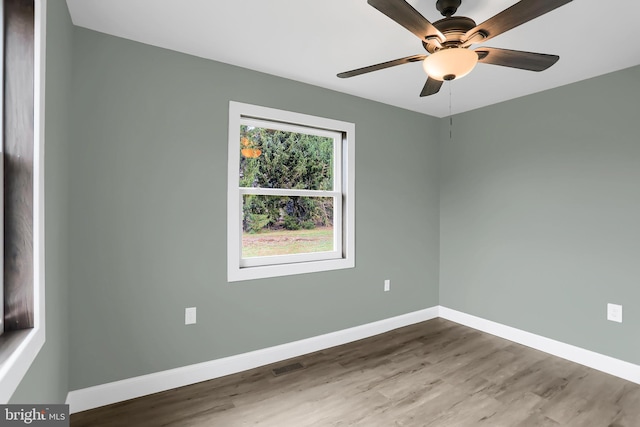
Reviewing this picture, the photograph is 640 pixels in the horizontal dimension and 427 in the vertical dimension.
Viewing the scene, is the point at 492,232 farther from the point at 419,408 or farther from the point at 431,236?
the point at 419,408

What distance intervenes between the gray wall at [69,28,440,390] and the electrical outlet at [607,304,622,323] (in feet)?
7.57

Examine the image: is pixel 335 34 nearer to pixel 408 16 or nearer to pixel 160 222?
pixel 408 16

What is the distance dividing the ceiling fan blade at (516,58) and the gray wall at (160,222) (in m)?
1.64

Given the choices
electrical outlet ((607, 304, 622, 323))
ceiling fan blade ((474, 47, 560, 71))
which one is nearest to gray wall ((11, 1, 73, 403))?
ceiling fan blade ((474, 47, 560, 71))

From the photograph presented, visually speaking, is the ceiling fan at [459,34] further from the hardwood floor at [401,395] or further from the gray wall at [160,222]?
the hardwood floor at [401,395]

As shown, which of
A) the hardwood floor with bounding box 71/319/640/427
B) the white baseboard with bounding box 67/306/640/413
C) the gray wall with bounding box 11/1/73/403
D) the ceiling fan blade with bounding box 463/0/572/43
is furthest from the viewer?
the white baseboard with bounding box 67/306/640/413

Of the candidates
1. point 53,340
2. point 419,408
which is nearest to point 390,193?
point 419,408

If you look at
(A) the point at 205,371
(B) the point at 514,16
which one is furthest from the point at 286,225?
(B) the point at 514,16

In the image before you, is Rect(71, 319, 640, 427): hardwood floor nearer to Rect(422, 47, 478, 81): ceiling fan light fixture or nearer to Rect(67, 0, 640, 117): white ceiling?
Rect(422, 47, 478, 81): ceiling fan light fixture

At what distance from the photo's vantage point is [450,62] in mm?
1650

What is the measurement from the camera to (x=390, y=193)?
3.67 meters

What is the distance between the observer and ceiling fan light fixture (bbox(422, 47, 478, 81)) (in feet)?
5.36

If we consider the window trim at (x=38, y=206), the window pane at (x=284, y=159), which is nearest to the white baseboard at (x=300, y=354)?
the window trim at (x=38, y=206)
